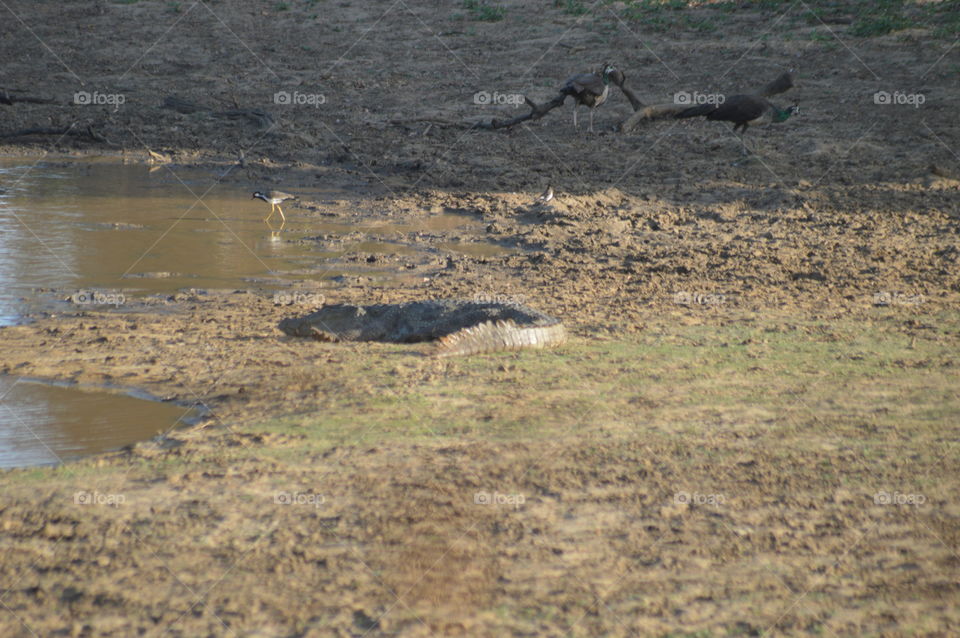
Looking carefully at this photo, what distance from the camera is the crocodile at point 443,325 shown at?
5.58 m

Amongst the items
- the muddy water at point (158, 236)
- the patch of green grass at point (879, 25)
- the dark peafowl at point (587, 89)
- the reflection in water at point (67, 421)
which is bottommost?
the reflection in water at point (67, 421)

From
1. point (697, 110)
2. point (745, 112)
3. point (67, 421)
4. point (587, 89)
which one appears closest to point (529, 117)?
point (587, 89)

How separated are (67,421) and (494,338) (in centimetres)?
243

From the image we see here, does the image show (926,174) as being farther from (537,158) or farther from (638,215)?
(537,158)

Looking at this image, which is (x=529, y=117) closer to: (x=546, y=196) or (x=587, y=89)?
(x=587, y=89)

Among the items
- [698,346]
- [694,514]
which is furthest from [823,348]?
[694,514]

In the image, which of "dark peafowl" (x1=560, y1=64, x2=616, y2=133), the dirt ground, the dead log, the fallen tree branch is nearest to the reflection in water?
the dirt ground

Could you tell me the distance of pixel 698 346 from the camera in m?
5.72

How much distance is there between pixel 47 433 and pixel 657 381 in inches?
125

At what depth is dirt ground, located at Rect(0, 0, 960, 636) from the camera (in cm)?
307

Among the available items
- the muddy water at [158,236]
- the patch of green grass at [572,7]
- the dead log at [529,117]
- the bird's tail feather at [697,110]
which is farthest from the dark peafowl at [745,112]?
the patch of green grass at [572,7]

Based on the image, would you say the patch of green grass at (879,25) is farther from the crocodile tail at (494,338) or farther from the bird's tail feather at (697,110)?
the crocodile tail at (494,338)

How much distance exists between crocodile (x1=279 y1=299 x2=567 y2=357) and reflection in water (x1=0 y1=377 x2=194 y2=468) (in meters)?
1.36

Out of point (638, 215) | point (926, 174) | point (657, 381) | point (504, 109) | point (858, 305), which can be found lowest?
point (657, 381)
